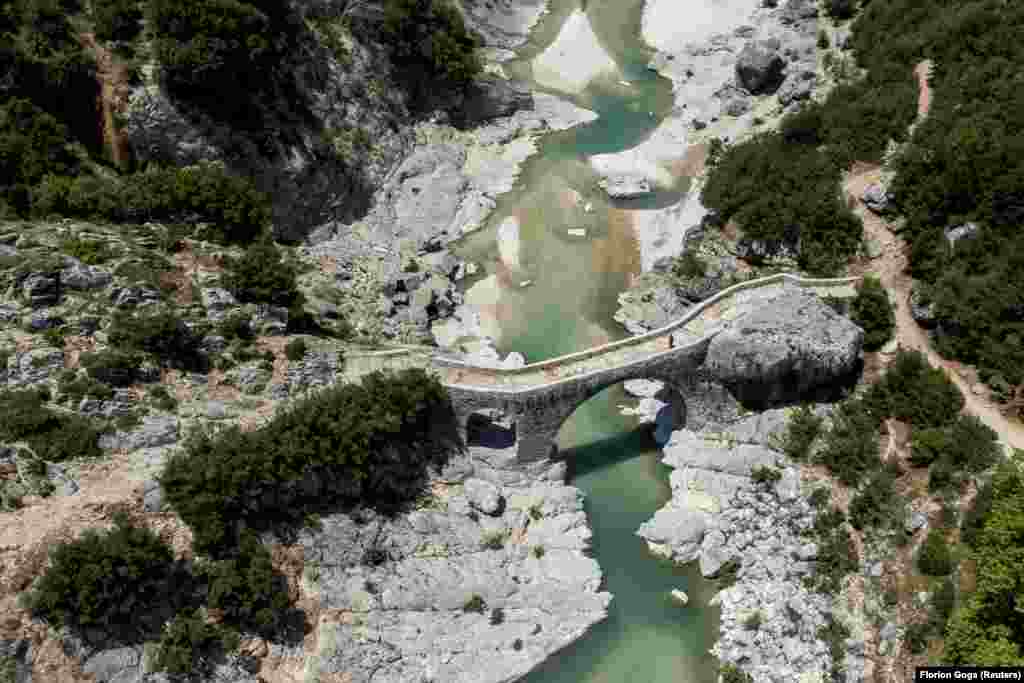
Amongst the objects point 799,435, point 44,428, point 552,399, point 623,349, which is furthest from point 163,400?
point 799,435

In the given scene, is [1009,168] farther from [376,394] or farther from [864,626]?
[376,394]

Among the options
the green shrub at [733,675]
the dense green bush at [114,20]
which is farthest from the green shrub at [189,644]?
the dense green bush at [114,20]

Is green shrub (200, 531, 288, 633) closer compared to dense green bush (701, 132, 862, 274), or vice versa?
green shrub (200, 531, 288, 633)

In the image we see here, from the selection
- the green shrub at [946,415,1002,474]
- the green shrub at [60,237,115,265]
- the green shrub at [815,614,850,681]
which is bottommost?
the green shrub at [815,614,850,681]

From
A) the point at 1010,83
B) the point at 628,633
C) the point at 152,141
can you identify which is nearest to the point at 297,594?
the point at 628,633

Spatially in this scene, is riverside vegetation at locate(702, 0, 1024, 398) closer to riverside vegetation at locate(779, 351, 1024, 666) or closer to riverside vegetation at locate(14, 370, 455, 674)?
riverside vegetation at locate(779, 351, 1024, 666)

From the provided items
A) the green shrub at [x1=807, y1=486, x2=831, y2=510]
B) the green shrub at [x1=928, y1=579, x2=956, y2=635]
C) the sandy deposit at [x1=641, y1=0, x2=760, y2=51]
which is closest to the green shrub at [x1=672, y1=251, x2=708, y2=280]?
the green shrub at [x1=807, y1=486, x2=831, y2=510]

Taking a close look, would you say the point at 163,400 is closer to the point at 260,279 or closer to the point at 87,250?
the point at 260,279
